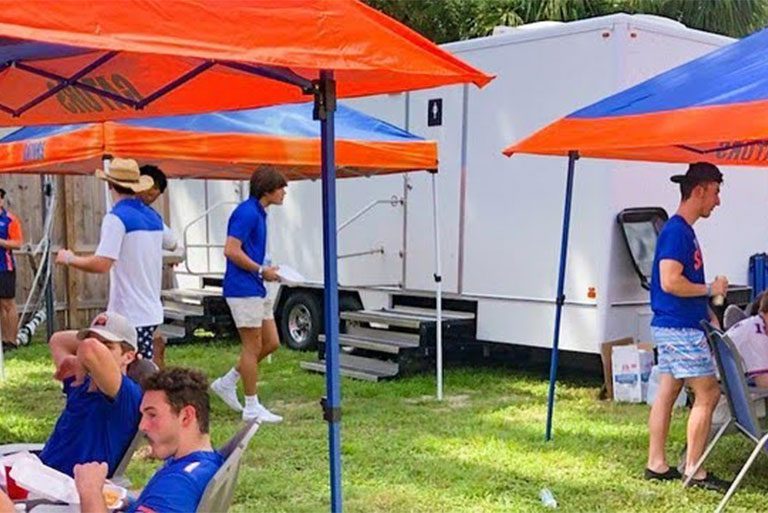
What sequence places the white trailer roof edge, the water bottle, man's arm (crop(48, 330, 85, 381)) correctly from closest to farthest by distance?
man's arm (crop(48, 330, 85, 381)) < the water bottle < the white trailer roof edge

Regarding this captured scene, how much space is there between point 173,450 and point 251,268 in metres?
3.54

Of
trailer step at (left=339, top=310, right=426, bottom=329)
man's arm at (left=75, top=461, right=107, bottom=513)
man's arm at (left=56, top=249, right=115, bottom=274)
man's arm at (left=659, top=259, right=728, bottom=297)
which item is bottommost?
trailer step at (left=339, top=310, right=426, bottom=329)

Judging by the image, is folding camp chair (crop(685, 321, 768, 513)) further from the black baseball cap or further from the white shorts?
the white shorts

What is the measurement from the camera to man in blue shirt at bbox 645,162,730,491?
478cm

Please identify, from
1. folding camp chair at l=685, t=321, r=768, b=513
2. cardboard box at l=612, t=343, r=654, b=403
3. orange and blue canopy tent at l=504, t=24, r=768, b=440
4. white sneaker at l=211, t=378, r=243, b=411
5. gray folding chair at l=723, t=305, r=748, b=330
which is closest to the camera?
orange and blue canopy tent at l=504, t=24, r=768, b=440

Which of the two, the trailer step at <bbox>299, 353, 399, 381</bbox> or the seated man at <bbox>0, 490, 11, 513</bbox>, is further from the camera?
the trailer step at <bbox>299, 353, 399, 381</bbox>

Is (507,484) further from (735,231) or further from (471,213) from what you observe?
(735,231)

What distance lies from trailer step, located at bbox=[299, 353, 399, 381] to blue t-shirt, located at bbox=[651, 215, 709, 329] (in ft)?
11.6

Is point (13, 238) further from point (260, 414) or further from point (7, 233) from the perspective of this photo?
point (260, 414)

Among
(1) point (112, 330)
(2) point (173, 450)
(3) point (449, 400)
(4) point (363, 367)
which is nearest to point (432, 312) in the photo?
(4) point (363, 367)

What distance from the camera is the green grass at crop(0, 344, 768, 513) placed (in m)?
4.78

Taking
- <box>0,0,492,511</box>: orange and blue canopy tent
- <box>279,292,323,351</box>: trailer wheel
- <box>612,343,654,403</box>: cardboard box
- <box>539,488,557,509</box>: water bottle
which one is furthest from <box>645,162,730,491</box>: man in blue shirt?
<box>279,292,323,351</box>: trailer wheel

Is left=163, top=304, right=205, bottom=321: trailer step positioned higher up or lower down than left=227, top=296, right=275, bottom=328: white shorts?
lower down

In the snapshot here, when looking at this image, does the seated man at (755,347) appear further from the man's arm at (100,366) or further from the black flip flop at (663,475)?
the man's arm at (100,366)
